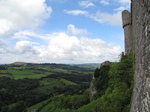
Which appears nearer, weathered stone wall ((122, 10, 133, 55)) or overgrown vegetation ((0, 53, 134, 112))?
overgrown vegetation ((0, 53, 134, 112))

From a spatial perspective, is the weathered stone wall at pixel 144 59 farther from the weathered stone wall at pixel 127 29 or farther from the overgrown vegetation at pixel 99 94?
the weathered stone wall at pixel 127 29

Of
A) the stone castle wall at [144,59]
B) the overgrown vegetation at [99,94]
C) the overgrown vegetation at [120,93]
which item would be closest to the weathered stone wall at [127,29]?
the overgrown vegetation at [99,94]

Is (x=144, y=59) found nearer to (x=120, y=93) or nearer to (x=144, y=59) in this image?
(x=144, y=59)

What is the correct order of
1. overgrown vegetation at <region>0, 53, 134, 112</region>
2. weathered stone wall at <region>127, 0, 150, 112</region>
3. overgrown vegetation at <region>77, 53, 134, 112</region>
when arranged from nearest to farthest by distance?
1. weathered stone wall at <region>127, 0, 150, 112</region>
2. overgrown vegetation at <region>77, 53, 134, 112</region>
3. overgrown vegetation at <region>0, 53, 134, 112</region>

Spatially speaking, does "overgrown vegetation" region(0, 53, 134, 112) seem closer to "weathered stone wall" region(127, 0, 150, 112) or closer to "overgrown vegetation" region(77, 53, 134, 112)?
"overgrown vegetation" region(77, 53, 134, 112)

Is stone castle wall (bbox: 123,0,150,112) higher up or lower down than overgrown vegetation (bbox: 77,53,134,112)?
higher up

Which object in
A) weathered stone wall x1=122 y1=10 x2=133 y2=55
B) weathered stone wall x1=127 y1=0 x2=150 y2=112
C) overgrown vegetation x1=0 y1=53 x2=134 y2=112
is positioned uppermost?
weathered stone wall x1=122 y1=10 x2=133 y2=55

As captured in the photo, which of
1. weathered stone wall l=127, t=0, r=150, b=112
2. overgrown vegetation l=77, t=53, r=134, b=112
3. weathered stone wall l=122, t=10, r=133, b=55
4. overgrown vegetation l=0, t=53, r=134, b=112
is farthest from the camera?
weathered stone wall l=122, t=10, r=133, b=55

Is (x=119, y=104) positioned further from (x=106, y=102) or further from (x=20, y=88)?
Result: (x=20, y=88)

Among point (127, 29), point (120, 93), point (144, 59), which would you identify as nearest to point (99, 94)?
point (120, 93)

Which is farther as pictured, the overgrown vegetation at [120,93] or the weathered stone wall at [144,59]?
the overgrown vegetation at [120,93]

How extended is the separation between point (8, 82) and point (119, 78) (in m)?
116

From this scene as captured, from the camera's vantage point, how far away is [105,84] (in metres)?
30.3

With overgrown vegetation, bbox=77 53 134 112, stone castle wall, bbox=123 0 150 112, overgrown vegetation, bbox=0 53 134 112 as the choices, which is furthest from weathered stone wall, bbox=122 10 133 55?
stone castle wall, bbox=123 0 150 112
